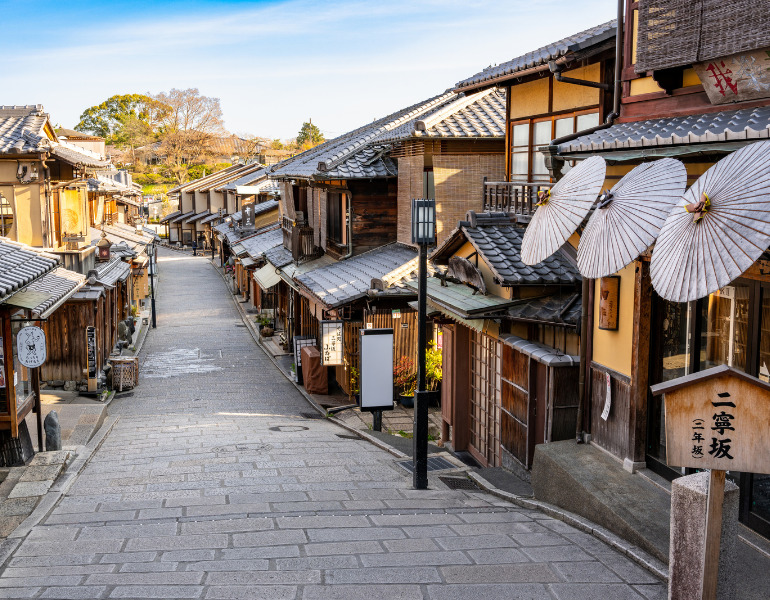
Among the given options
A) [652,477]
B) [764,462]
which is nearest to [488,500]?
[652,477]

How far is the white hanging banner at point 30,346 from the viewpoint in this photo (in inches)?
550

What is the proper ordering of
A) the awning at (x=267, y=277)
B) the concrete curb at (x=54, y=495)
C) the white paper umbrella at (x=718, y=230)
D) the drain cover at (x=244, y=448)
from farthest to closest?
the awning at (x=267, y=277) → the drain cover at (x=244, y=448) → the concrete curb at (x=54, y=495) → the white paper umbrella at (x=718, y=230)

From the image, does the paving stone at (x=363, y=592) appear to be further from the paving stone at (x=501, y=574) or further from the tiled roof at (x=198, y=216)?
the tiled roof at (x=198, y=216)

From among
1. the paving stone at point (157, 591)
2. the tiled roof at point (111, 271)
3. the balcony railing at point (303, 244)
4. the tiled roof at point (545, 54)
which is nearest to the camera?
the paving stone at point (157, 591)

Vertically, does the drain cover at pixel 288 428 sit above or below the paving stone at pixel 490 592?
below

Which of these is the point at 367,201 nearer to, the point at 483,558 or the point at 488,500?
the point at 488,500

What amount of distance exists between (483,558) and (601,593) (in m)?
1.26

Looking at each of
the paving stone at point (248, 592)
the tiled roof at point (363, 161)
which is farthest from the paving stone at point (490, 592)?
the tiled roof at point (363, 161)

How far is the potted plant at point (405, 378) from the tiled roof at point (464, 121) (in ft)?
19.1

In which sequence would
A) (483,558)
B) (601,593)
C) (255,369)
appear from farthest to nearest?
(255,369) → (483,558) → (601,593)

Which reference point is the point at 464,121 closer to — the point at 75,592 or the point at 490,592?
the point at 490,592

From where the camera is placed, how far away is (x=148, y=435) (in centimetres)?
1631

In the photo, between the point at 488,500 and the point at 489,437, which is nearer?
the point at 488,500

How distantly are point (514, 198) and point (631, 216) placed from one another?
312 inches
